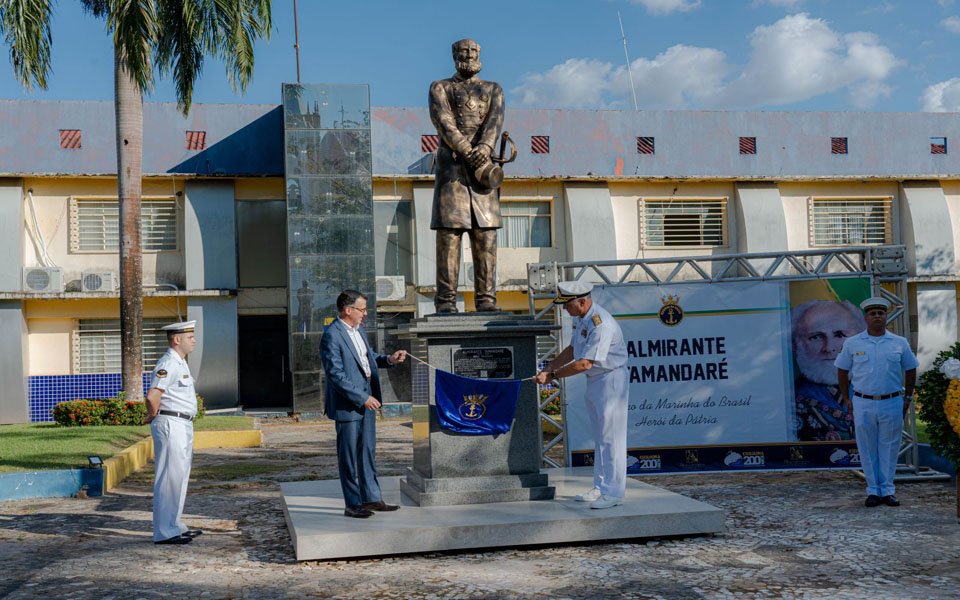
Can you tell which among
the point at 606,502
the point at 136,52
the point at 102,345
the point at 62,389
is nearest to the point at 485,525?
the point at 606,502

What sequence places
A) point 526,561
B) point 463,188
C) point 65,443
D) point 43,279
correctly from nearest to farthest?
point 526,561 < point 463,188 < point 65,443 < point 43,279

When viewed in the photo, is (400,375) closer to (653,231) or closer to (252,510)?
(653,231)

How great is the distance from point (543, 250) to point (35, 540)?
1816 cm

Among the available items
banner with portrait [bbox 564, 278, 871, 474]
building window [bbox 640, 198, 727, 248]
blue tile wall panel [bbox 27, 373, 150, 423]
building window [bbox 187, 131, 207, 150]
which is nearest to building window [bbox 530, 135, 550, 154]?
building window [bbox 640, 198, 727, 248]

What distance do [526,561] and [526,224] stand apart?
1845cm

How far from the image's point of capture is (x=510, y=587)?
5.76m

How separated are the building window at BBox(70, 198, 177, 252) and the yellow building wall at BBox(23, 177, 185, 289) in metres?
0.16

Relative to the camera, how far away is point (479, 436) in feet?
25.0

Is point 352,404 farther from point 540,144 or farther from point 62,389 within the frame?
point 540,144

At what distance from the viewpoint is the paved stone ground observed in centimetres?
572

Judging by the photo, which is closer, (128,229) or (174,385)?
(174,385)

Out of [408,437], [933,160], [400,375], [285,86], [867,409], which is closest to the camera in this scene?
[867,409]

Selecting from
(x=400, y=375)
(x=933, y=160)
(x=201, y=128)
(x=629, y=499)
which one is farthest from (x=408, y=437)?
(x=933, y=160)

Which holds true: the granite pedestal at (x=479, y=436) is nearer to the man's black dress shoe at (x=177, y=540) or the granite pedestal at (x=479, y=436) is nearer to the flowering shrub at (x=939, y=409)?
the man's black dress shoe at (x=177, y=540)
